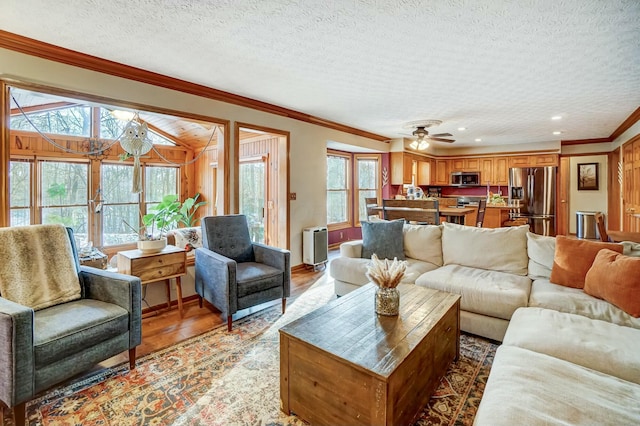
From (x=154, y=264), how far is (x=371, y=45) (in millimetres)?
2646

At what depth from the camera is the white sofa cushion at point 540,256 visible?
285cm

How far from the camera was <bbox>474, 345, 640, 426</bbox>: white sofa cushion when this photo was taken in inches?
44.7

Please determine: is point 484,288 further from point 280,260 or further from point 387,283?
point 280,260

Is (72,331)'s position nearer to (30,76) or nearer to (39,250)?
(39,250)

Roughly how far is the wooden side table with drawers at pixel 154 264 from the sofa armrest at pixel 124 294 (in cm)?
42

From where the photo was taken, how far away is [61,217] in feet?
16.5

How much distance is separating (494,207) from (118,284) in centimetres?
594

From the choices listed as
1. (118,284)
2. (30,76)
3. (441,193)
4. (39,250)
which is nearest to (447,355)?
(118,284)

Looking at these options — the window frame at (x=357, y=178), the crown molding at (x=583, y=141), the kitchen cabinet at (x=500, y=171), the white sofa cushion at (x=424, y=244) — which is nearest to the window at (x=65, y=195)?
the white sofa cushion at (x=424, y=244)

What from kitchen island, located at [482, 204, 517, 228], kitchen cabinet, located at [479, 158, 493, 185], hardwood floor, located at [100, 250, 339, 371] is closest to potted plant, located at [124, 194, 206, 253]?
hardwood floor, located at [100, 250, 339, 371]

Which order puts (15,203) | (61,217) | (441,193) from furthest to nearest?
(441,193) → (61,217) → (15,203)

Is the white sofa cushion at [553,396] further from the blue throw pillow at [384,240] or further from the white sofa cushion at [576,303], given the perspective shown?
the blue throw pillow at [384,240]

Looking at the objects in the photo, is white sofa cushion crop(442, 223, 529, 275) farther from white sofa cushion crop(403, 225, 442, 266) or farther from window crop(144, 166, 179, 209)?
window crop(144, 166, 179, 209)

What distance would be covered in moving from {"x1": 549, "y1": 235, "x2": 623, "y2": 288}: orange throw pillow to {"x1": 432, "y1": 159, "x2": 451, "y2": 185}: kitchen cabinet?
239 inches
